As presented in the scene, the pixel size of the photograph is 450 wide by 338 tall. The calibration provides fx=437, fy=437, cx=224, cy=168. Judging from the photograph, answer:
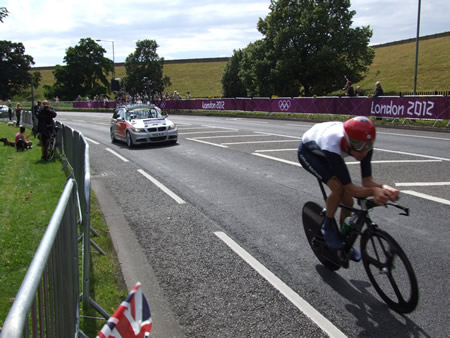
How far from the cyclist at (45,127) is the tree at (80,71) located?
83.8 metres

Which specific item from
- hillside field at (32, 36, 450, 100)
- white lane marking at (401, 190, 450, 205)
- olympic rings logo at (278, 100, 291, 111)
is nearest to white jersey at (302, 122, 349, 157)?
white lane marking at (401, 190, 450, 205)

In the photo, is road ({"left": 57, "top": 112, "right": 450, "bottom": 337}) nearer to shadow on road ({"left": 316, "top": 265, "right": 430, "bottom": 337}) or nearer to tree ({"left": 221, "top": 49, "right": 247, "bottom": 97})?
shadow on road ({"left": 316, "top": 265, "right": 430, "bottom": 337})

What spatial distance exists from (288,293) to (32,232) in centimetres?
425

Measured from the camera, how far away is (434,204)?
7125 millimetres

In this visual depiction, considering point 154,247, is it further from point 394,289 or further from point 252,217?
point 394,289

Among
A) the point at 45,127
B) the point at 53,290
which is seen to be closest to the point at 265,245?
the point at 53,290

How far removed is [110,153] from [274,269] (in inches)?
455

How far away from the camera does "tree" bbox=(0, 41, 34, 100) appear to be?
88562mm

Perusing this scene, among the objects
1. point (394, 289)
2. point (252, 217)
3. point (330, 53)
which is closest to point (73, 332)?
point (394, 289)

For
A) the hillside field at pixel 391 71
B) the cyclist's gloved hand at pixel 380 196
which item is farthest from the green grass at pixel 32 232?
the hillside field at pixel 391 71

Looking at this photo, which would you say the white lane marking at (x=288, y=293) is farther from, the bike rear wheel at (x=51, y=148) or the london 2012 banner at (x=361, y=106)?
the london 2012 banner at (x=361, y=106)

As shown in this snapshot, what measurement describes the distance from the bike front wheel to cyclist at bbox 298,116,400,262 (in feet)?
0.83

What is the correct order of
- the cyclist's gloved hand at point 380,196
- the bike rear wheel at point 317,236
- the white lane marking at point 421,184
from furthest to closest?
1. the white lane marking at point 421,184
2. the bike rear wheel at point 317,236
3. the cyclist's gloved hand at point 380,196

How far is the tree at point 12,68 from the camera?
291 ft
